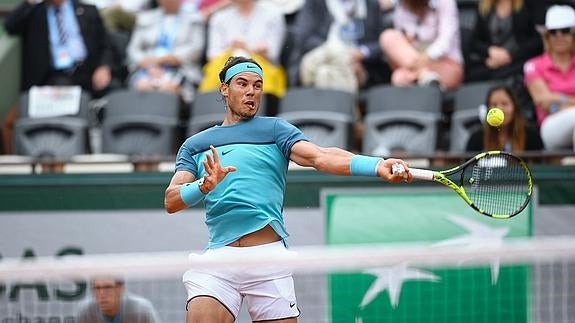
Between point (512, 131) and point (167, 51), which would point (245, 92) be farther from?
point (167, 51)

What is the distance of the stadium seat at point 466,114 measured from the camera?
347 inches

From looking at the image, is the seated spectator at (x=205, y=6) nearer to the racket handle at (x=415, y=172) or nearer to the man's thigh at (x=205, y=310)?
the man's thigh at (x=205, y=310)

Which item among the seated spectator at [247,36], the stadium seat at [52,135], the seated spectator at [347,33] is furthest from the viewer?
the seated spectator at [347,33]

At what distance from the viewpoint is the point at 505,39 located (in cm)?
952

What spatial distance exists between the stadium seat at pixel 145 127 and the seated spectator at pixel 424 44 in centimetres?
172

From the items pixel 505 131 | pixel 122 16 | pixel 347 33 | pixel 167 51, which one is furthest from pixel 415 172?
pixel 122 16

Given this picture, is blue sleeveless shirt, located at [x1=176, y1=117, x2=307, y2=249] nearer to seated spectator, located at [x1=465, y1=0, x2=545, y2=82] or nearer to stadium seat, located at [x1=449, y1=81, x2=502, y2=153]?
stadium seat, located at [x1=449, y1=81, x2=502, y2=153]

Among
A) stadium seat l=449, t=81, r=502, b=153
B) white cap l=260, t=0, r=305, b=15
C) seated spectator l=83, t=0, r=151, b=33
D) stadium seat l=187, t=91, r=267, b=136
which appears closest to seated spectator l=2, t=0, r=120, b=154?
seated spectator l=83, t=0, r=151, b=33

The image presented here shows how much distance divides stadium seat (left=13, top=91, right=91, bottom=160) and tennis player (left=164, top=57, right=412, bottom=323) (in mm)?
3500

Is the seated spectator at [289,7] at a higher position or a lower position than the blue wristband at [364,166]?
higher

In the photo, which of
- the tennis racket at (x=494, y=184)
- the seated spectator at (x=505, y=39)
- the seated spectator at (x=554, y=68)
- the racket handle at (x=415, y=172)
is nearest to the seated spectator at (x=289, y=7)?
the seated spectator at (x=505, y=39)

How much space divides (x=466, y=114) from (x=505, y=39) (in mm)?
1018

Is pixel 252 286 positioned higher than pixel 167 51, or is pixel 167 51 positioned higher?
pixel 167 51

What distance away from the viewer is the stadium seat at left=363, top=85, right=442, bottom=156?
8781 millimetres
